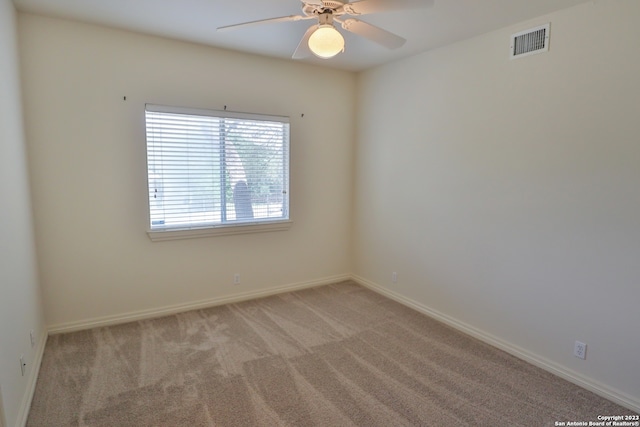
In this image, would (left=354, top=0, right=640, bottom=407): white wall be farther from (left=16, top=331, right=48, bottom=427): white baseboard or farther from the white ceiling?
(left=16, top=331, right=48, bottom=427): white baseboard

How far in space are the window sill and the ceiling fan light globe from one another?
7.49 ft

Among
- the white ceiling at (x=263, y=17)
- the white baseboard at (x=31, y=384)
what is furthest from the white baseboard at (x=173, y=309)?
the white ceiling at (x=263, y=17)

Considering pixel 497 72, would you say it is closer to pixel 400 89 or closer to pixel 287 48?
pixel 400 89

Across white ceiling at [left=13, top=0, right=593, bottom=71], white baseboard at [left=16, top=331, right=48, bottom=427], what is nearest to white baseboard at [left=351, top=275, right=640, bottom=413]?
white ceiling at [left=13, top=0, right=593, bottom=71]

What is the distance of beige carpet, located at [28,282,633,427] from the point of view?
2.12m

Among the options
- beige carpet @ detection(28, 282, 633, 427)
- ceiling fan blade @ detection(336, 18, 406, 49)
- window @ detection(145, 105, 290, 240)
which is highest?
ceiling fan blade @ detection(336, 18, 406, 49)

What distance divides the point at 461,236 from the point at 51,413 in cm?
331

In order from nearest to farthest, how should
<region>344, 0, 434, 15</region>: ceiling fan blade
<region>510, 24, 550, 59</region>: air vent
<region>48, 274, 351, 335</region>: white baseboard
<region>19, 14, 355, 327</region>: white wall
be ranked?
<region>344, 0, 434, 15</region>: ceiling fan blade < <region>510, 24, 550, 59</region>: air vent < <region>19, 14, 355, 327</region>: white wall < <region>48, 274, 351, 335</region>: white baseboard

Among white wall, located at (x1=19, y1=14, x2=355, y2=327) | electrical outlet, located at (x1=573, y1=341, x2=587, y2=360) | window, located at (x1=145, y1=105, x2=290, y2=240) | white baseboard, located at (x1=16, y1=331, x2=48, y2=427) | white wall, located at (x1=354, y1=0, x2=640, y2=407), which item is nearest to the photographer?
white baseboard, located at (x1=16, y1=331, x2=48, y2=427)

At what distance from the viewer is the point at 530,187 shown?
2.72 m

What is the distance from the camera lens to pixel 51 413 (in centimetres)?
210

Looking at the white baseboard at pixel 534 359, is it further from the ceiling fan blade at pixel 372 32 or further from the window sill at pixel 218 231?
the ceiling fan blade at pixel 372 32

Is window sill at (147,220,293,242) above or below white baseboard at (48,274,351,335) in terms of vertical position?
above

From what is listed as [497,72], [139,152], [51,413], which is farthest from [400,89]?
[51,413]
